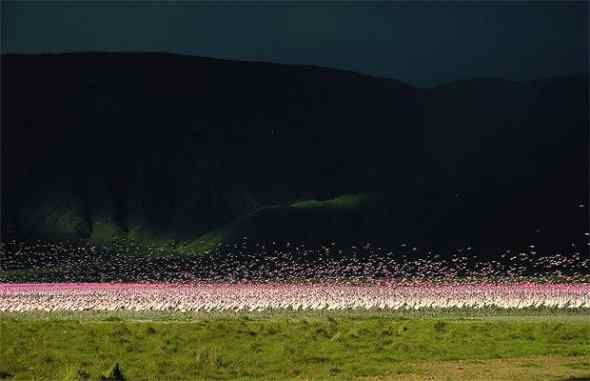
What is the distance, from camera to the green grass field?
86.1 feet

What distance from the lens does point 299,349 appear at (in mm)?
30953

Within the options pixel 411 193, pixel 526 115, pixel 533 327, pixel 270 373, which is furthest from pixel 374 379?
pixel 526 115

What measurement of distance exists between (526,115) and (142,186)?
5690cm

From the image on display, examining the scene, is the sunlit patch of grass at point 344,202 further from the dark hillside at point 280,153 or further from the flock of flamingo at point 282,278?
the flock of flamingo at point 282,278

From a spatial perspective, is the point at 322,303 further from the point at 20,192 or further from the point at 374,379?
the point at 20,192

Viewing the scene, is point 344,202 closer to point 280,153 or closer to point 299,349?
point 280,153

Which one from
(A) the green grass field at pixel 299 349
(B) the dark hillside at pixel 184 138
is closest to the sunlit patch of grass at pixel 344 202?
(B) the dark hillside at pixel 184 138

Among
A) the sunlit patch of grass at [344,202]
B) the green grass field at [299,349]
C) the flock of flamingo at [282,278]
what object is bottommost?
the green grass field at [299,349]

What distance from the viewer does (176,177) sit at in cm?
15600

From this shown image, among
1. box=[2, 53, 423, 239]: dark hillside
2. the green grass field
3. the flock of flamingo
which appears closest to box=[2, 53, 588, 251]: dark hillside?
box=[2, 53, 423, 239]: dark hillside

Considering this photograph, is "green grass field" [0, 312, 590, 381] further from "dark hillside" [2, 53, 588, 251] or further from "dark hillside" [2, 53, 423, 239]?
"dark hillside" [2, 53, 423, 239]

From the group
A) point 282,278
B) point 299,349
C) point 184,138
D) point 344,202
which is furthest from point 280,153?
point 299,349

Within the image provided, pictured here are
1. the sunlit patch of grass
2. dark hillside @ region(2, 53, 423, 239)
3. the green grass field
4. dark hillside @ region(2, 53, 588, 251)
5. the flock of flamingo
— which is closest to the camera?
the green grass field

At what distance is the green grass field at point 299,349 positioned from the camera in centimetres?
2625
